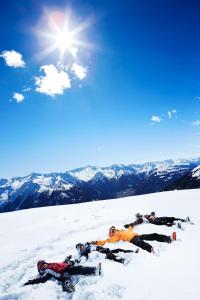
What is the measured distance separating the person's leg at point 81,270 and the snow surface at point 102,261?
1.08ft

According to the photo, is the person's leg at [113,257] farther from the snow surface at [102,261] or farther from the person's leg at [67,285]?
the person's leg at [67,285]

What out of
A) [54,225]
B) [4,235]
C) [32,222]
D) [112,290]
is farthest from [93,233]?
[112,290]

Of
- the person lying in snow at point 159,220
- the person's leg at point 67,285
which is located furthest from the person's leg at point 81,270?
the person lying in snow at point 159,220

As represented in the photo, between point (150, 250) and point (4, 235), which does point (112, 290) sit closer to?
point (150, 250)

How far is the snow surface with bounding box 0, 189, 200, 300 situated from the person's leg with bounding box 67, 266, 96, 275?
12.9 inches

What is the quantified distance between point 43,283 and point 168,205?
21.9 m

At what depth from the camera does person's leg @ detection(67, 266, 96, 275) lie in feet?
39.2

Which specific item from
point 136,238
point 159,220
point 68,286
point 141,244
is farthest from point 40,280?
point 159,220

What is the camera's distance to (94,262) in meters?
13.4

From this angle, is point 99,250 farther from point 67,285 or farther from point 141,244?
point 67,285

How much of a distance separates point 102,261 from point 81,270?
1529mm

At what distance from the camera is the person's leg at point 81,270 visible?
39.2 ft

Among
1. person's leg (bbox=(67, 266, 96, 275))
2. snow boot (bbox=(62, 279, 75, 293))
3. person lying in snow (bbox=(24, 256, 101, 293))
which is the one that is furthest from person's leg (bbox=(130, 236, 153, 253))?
snow boot (bbox=(62, 279, 75, 293))

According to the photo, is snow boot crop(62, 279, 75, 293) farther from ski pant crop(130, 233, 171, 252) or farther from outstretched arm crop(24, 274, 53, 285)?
ski pant crop(130, 233, 171, 252)
